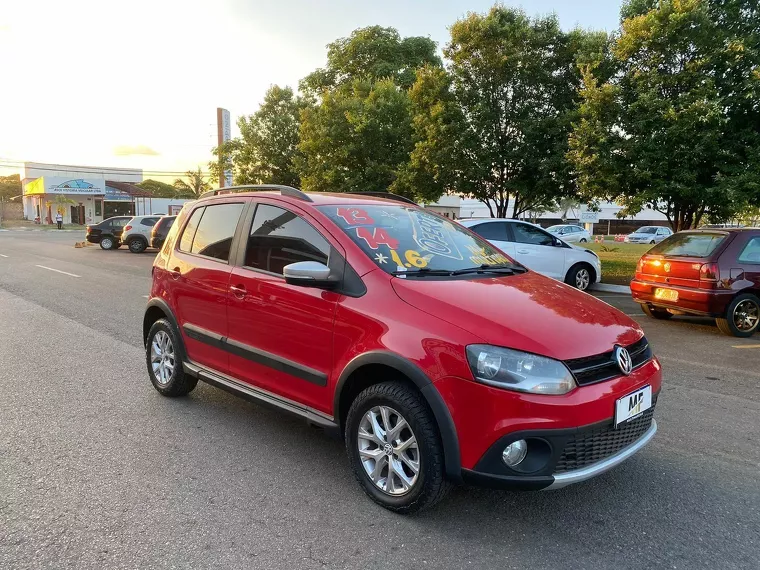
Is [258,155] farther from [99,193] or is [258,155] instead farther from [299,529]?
[99,193]

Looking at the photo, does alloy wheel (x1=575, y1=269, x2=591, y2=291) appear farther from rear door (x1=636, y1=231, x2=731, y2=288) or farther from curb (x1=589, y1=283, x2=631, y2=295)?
rear door (x1=636, y1=231, x2=731, y2=288)

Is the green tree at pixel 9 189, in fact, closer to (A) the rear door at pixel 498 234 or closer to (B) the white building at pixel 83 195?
(B) the white building at pixel 83 195

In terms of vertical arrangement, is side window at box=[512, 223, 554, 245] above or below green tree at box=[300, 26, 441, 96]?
below

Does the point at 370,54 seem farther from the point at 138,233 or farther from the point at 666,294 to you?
the point at 666,294

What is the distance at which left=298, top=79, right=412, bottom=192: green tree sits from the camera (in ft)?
66.6

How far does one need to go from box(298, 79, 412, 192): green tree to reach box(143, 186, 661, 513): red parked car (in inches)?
638

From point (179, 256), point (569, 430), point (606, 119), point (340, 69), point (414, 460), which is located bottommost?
point (414, 460)

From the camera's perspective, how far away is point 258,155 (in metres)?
28.9

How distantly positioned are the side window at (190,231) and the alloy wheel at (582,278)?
935 cm

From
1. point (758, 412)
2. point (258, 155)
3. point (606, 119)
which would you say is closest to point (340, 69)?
point (258, 155)

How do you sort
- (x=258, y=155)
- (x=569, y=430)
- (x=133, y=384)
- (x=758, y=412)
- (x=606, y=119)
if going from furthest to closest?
(x=258, y=155) < (x=606, y=119) < (x=133, y=384) < (x=758, y=412) < (x=569, y=430)

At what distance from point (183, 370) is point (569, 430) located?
128 inches

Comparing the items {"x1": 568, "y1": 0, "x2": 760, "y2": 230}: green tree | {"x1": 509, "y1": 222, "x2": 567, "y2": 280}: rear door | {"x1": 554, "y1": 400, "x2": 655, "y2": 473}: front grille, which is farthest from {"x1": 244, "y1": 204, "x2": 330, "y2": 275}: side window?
{"x1": 568, "y1": 0, "x2": 760, "y2": 230}: green tree

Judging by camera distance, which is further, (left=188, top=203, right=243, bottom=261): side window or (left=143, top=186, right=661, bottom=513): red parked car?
(left=188, top=203, right=243, bottom=261): side window
